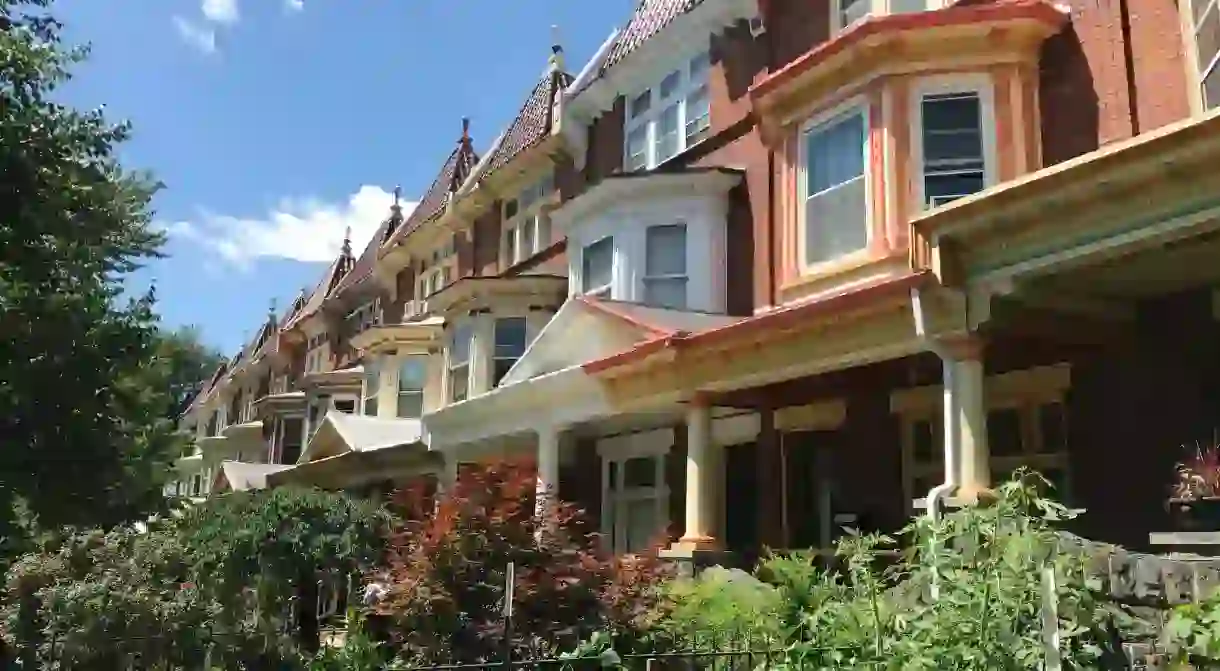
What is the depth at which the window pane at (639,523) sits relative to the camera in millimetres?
17562

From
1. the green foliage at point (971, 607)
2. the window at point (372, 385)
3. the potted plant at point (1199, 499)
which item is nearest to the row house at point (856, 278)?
the potted plant at point (1199, 499)

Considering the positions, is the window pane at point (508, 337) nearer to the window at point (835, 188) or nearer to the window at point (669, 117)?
the window at point (669, 117)

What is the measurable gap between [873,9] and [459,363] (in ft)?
40.2

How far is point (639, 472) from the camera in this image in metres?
18.0

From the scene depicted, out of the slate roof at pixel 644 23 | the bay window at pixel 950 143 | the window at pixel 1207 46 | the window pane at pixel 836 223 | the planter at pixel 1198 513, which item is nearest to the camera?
the planter at pixel 1198 513

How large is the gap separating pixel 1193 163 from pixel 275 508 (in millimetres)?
10386

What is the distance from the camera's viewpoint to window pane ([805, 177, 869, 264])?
1261 centimetres

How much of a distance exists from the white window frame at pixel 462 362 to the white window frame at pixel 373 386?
5.64 m

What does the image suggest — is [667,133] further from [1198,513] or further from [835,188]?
[1198,513]

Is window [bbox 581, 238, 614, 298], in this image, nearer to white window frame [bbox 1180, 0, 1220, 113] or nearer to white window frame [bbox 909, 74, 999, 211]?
white window frame [bbox 909, 74, 999, 211]

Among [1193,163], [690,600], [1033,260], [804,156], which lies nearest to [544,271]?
[804,156]

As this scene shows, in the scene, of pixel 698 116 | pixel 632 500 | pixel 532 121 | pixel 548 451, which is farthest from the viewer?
pixel 532 121

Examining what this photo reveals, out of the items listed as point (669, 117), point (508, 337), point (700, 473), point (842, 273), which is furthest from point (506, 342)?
point (842, 273)

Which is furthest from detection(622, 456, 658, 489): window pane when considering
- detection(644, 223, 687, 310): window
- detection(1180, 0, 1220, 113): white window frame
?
detection(1180, 0, 1220, 113): white window frame
